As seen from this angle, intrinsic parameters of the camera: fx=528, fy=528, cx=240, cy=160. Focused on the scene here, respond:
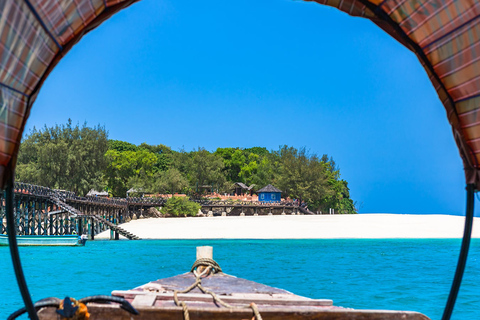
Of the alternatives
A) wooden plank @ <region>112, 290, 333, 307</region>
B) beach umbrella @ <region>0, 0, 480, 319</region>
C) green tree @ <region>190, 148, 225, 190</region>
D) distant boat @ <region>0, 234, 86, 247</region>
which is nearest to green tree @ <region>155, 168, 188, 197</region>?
green tree @ <region>190, 148, 225, 190</region>

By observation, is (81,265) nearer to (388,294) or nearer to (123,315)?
(388,294)

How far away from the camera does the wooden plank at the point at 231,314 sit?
3615mm

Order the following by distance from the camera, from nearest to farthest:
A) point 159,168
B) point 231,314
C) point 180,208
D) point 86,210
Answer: point 231,314
point 86,210
point 180,208
point 159,168

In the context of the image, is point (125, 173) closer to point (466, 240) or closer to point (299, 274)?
point (299, 274)

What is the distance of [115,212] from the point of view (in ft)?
194

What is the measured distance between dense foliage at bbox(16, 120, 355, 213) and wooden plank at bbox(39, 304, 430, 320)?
61.6 metres

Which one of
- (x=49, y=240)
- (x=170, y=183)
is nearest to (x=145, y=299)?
(x=49, y=240)

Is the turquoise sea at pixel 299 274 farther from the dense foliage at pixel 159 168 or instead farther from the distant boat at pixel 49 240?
→ the dense foliage at pixel 159 168

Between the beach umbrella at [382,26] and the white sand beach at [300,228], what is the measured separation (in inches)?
1807

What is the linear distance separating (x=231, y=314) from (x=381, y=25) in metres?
2.11

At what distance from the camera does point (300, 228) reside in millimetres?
52094

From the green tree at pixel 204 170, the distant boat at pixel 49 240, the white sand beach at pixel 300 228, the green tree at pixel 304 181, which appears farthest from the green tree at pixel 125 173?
the distant boat at pixel 49 240

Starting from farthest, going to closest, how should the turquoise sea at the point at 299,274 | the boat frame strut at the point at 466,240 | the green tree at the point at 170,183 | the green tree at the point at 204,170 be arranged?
the green tree at the point at 204,170 < the green tree at the point at 170,183 < the turquoise sea at the point at 299,274 < the boat frame strut at the point at 466,240

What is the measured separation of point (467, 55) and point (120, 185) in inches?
2751
